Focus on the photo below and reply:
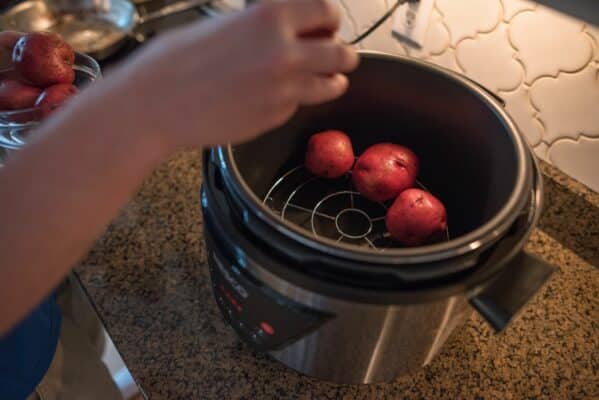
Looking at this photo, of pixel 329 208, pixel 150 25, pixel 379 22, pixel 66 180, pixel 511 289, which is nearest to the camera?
pixel 66 180

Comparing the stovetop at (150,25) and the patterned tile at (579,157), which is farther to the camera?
the stovetop at (150,25)

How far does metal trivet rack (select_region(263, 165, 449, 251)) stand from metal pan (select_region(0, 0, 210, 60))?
20.7 inches

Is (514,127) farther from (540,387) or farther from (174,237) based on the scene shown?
(174,237)

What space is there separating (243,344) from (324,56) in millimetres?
394

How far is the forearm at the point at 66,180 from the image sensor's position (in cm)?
29

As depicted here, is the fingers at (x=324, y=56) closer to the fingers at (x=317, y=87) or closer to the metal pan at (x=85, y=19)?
the fingers at (x=317, y=87)

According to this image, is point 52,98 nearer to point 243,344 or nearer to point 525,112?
point 243,344

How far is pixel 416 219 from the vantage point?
1.73ft

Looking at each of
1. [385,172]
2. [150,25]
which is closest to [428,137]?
[385,172]

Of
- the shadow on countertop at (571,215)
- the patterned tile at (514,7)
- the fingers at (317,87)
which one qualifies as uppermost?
the fingers at (317,87)

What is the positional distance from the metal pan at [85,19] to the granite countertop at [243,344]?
1.49 feet

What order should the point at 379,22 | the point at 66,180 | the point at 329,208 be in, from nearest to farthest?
the point at 66,180, the point at 329,208, the point at 379,22

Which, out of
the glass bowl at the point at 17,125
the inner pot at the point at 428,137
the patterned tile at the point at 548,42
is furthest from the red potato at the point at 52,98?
the patterned tile at the point at 548,42

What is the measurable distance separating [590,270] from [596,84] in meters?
0.25
